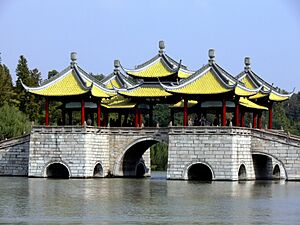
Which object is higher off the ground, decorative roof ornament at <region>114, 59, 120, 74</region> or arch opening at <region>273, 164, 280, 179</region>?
decorative roof ornament at <region>114, 59, 120, 74</region>

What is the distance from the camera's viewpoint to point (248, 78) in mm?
56969

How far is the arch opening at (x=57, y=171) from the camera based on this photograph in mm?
52500

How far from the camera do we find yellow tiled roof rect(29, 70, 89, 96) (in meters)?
51.8

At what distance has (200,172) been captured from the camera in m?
51.9

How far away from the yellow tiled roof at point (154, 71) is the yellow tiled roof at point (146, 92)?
31.0 inches

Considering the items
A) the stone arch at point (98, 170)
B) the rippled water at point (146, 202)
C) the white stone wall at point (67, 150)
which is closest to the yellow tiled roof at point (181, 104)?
the white stone wall at point (67, 150)

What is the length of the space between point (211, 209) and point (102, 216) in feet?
16.1

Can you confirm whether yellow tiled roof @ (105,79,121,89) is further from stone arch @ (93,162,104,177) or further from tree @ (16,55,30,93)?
tree @ (16,55,30,93)

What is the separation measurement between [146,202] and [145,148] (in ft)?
62.4

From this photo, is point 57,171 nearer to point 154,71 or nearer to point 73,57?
point 73,57

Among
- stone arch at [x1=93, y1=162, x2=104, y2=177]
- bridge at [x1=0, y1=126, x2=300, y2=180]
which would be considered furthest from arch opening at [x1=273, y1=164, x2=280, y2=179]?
stone arch at [x1=93, y1=162, x2=104, y2=177]

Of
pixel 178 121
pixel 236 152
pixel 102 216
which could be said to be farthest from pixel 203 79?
pixel 178 121

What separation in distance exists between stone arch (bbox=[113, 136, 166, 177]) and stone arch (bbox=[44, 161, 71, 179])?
3008 mm

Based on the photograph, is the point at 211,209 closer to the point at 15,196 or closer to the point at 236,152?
the point at 15,196
